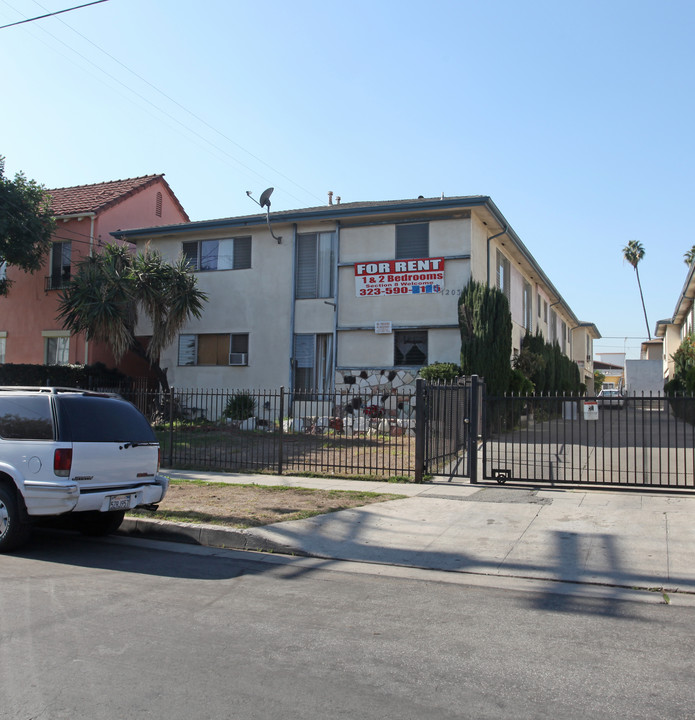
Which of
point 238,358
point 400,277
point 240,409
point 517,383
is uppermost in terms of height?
point 400,277

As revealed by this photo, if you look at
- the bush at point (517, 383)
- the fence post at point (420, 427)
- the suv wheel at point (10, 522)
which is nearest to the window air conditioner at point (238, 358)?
the bush at point (517, 383)

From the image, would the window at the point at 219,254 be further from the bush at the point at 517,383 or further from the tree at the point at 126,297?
the bush at the point at 517,383

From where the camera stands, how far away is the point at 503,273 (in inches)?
961

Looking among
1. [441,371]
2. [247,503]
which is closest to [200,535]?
[247,503]

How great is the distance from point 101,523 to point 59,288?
1835 centimetres

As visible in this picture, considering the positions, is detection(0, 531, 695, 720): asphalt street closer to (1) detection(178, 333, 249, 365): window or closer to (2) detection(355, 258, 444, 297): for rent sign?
(2) detection(355, 258, 444, 297): for rent sign

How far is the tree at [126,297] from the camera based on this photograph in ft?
68.2

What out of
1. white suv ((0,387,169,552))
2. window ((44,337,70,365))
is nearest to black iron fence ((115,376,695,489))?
white suv ((0,387,169,552))

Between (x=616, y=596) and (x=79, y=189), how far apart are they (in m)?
27.2

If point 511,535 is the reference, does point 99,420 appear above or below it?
above

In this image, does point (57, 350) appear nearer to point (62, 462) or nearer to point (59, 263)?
point (59, 263)

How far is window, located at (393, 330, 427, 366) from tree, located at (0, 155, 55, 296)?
469 inches

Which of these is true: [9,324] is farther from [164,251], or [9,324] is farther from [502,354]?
[502,354]

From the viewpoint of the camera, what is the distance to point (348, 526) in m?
8.90
